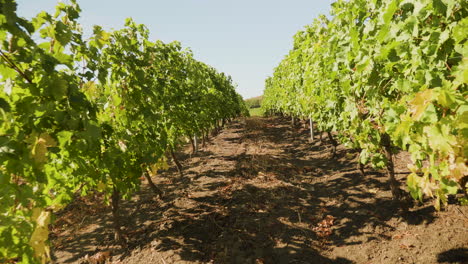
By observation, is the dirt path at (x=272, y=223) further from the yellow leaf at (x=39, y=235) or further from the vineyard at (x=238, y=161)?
the yellow leaf at (x=39, y=235)

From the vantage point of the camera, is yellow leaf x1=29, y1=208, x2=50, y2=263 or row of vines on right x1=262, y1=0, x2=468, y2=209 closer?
row of vines on right x1=262, y1=0, x2=468, y2=209

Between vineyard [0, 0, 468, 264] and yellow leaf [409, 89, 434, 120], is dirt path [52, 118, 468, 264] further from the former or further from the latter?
yellow leaf [409, 89, 434, 120]

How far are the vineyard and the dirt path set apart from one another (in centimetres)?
3

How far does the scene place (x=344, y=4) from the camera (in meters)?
4.78

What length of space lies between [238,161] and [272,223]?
5.14 meters

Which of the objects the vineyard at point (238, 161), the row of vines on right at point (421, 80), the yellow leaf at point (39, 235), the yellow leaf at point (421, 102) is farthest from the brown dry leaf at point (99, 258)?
the yellow leaf at point (421, 102)

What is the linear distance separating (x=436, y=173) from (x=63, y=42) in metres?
3.13

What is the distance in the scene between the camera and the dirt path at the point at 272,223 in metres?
4.31

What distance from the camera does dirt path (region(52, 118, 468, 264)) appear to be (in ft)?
14.1

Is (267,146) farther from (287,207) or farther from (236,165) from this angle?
(287,207)

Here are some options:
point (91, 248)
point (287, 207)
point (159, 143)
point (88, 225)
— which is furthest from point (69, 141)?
point (88, 225)

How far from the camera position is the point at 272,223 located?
18.0 feet

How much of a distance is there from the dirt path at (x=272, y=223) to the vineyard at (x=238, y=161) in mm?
35

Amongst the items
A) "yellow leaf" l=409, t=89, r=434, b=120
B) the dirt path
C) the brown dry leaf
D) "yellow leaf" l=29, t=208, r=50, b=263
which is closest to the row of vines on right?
"yellow leaf" l=409, t=89, r=434, b=120
